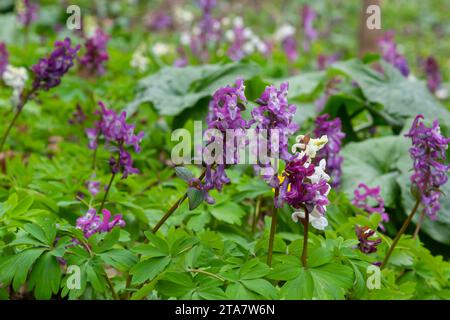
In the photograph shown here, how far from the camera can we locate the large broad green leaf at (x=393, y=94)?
3533 millimetres

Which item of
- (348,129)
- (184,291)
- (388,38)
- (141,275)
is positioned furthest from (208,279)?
(388,38)

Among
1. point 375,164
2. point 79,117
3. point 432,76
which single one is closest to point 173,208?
point 375,164

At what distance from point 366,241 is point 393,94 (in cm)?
197

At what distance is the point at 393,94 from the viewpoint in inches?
144

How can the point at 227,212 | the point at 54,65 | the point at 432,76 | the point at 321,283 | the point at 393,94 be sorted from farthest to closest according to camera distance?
the point at 432,76
the point at 393,94
the point at 54,65
the point at 227,212
the point at 321,283

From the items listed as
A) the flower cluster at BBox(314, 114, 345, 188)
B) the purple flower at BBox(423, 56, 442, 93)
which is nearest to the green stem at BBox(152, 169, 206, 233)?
the flower cluster at BBox(314, 114, 345, 188)

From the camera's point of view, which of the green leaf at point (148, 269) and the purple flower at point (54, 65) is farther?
the purple flower at point (54, 65)

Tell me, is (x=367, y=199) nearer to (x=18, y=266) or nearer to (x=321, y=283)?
(x=321, y=283)

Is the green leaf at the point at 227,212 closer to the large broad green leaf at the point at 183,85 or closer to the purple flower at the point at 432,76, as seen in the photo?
the large broad green leaf at the point at 183,85

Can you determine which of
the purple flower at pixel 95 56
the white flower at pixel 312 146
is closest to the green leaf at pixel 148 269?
the white flower at pixel 312 146

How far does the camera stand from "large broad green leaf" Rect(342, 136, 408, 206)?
2.95 m

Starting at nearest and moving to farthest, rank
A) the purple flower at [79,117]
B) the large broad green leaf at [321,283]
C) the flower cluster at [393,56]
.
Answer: the large broad green leaf at [321,283], the purple flower at [79,117], the flower cluster at [393,56]

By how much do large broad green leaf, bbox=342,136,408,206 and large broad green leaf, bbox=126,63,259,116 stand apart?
89cm

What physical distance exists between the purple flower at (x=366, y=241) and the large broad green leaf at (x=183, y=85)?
173 centimetres
